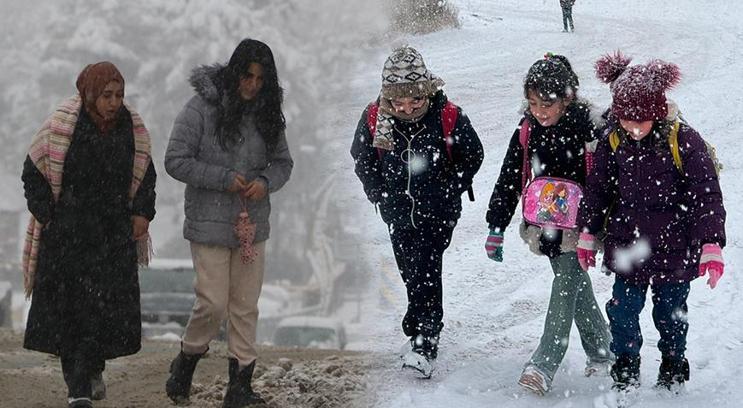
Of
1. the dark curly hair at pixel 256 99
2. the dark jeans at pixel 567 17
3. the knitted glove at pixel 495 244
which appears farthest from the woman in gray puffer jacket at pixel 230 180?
the dark jeans at pixel 567 17

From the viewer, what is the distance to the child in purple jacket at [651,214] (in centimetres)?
315

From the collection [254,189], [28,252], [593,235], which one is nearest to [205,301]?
[254,189]

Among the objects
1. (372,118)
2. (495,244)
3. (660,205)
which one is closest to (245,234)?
(372,118)

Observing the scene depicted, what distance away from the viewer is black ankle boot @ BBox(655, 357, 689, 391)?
3.38 m

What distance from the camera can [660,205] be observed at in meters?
3.21

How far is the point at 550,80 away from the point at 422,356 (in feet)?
3.58

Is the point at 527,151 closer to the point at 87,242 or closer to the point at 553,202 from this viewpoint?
the point at 553,202

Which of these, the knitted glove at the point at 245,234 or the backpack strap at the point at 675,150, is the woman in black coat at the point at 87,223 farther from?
the backpack strap at the point at 675,150

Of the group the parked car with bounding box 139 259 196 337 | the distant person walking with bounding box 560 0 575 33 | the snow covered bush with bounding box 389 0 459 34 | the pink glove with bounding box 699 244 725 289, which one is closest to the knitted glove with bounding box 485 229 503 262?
the pink glove with bounding box 699 244 725 289

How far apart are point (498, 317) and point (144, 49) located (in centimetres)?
217

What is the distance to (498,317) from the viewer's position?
450 centimetres

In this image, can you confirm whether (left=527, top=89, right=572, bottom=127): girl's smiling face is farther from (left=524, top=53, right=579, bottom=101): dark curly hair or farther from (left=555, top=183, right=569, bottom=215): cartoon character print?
(left=555, top=183, right=569, bottom=215): cartoon character print

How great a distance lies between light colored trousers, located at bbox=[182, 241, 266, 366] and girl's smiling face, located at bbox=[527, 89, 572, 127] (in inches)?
40.8

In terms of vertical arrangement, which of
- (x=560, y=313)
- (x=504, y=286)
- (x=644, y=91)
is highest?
(x=644, y=91)
